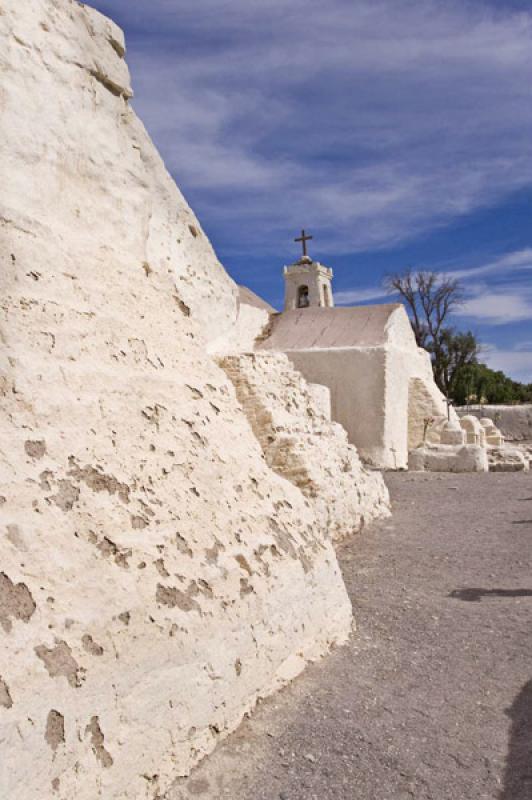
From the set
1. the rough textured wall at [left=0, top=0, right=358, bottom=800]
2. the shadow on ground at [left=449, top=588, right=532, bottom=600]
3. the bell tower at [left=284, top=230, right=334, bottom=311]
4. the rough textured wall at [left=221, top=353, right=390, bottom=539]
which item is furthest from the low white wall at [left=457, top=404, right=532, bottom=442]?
the rough textured wall at [left=0, top=0, right=358, bottom=800]

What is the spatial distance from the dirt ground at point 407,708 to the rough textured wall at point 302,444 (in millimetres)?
1079

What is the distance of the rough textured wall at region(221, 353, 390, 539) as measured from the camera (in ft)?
21.3

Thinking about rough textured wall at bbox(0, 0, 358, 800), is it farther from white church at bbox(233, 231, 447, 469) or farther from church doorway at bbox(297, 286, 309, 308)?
church doorway at bbox(297, 286, 309, 308)

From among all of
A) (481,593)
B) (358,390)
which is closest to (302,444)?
(481,593)

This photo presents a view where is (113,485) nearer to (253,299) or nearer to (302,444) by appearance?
(302,444)

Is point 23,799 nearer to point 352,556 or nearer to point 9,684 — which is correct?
point 9,684

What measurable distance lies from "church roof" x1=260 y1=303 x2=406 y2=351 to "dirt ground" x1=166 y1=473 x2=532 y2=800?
31.5 feet

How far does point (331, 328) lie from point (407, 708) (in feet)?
42.2

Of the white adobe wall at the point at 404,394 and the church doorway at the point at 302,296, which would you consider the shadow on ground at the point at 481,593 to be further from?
the church doorway at the point at 302,296

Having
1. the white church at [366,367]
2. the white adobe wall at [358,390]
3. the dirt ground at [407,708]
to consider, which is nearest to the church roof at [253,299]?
the white church at [366,367]

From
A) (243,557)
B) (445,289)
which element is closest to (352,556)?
(243,557)

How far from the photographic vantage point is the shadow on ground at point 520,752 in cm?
246

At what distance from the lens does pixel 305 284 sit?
926 inches

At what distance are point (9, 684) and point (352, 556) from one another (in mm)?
4632
